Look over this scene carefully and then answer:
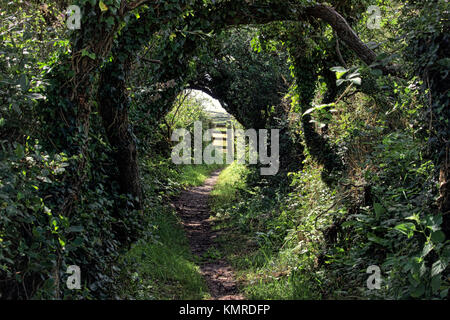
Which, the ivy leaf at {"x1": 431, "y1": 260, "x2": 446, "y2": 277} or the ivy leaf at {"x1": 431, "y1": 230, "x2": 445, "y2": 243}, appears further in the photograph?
the ivy leaf at {"x1": 431, "y1": 230, "x2": 445, "y2": 243}

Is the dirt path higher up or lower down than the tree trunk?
lower down

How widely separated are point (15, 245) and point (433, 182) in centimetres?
382

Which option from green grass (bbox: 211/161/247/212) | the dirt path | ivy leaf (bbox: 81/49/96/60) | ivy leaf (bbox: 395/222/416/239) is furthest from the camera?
green grass (bbox: 211/161/247/212)

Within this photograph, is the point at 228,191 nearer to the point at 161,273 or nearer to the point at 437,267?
the point at 161,273

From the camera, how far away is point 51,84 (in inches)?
162

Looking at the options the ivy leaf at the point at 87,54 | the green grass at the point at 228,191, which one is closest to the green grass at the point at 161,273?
the ivy leaf at the point at 87,54

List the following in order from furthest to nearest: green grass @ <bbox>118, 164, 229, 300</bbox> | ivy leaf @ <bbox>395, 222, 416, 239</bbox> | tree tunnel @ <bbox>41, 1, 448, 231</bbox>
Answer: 1. green grass @ <bbox>118, 164, 229, 300</bbox>
2. tree tunnel @ <bbox>41, 1, 448, 231</bbox>
3. ivy leaf @ <bbox>395, 222, 416, 239</bbox>

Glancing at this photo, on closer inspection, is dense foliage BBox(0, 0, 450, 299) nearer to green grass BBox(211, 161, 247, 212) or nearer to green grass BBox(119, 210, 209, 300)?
green grass BBox(119, 210, 209, 300)

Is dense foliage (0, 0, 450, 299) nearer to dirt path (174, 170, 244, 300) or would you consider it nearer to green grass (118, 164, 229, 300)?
green grass (118, 164, 229, 300)

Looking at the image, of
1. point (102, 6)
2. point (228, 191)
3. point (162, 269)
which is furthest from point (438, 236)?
point (228, 191)

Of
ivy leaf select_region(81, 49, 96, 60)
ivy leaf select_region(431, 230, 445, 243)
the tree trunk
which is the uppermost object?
ivy leaf select_region(81, 49, 96, 60)

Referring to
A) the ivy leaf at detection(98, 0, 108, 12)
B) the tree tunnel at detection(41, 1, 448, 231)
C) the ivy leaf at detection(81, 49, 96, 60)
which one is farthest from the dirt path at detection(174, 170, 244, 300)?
the ivy leaf at detection(98, 0, 108, 12)

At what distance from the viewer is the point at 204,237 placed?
9.22 meters

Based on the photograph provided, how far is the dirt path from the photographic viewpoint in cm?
611
